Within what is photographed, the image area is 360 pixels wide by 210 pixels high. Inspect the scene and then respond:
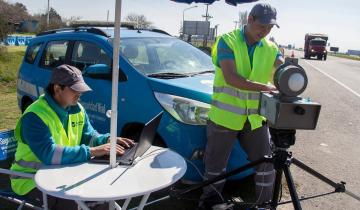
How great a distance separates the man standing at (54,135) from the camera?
2.40 metres

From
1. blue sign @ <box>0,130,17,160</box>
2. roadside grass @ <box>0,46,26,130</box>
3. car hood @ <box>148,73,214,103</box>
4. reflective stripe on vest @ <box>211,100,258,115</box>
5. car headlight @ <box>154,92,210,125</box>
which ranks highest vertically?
car hood @ <box>148,73,214,103</box>

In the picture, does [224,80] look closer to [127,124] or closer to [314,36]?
[127,124]

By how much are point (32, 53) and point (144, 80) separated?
269 centimetres

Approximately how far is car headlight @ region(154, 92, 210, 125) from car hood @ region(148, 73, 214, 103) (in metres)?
0.05

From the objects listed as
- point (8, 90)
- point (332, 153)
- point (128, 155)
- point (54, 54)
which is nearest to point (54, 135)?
point (128, 155)

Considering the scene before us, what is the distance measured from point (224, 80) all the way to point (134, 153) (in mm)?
1133

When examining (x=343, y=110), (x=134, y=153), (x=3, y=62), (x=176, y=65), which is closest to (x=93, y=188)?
(x=134, y=153)

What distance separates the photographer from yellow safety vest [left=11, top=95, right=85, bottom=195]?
8.14 feet

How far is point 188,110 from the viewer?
3650 mm

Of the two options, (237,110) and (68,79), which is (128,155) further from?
(237,110)

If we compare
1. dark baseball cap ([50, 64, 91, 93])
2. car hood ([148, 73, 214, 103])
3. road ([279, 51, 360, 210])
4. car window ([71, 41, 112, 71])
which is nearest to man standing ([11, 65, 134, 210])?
dark baseball cap ([50, 64, 91, 93])

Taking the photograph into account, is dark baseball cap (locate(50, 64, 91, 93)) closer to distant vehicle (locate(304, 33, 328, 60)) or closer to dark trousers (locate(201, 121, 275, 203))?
dark trousers (locate(201, 121, 275, 203))

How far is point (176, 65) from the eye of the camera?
4.49 m

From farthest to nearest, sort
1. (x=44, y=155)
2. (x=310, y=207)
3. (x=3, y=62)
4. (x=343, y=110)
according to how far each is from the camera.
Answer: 1. (x=3, y=62)
2. (x=343, y=110)
3. (x=310, y=207)
4. (x=44, y=155)
